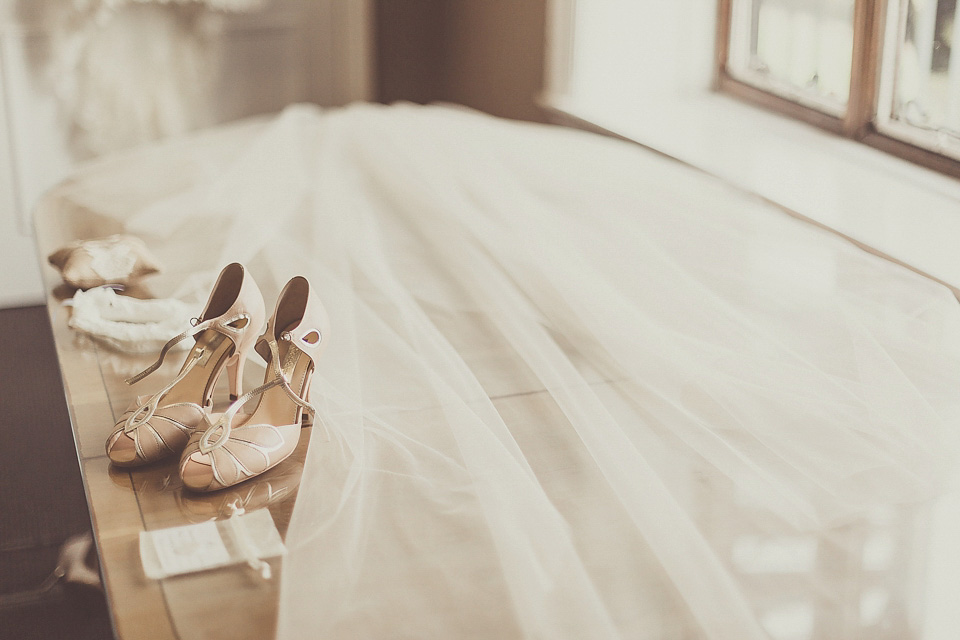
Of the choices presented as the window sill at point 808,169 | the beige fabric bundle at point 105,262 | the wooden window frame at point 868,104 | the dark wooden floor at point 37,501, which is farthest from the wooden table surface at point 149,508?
the wooden window frame at point 868,104

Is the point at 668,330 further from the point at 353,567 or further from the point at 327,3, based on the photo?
the point at 327,3

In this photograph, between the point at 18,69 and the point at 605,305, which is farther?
the point at 18,69

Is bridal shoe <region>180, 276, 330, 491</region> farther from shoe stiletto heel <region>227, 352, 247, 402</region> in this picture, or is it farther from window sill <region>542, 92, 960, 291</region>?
window sill <region>542, 92, 960, 291</region>

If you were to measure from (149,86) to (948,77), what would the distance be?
245 centimetres

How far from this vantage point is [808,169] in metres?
1.91

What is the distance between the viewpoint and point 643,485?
35.2 inches

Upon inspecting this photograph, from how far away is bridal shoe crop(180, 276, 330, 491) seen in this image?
910 millimetres

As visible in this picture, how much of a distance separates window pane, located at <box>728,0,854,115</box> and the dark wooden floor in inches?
72.6

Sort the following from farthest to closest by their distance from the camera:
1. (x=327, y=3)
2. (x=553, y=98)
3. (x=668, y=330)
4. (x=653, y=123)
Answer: (x=327, y=3), (x=553, y=98), (x=653, y=123), (x=668, y=330)

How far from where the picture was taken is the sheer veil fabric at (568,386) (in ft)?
2.56

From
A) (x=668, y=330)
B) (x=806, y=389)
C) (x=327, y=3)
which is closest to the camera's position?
(x=806, y=389)

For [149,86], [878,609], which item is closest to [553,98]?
[149,86]

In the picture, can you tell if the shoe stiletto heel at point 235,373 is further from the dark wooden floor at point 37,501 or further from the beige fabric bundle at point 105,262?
the dark wooden floor at point 37,501

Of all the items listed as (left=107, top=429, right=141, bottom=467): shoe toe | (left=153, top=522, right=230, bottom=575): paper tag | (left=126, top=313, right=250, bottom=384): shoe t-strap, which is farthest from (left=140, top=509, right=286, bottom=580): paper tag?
(left=126, top=313, right=250, bottom=384): shoe t-strap
